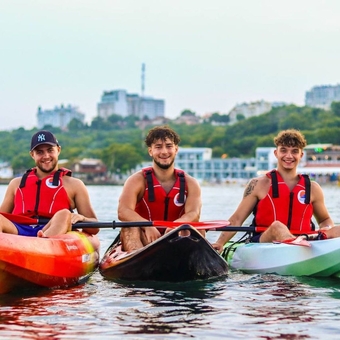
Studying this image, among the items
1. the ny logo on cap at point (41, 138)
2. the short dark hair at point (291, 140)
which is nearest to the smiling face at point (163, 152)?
the ny logo on cap at point (41, 138)

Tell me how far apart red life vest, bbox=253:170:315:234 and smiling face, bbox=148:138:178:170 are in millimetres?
1499

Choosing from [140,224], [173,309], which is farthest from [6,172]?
[173,309]

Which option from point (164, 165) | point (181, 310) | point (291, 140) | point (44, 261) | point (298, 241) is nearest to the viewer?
point (181, 310)

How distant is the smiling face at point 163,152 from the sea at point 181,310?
58.5 inches

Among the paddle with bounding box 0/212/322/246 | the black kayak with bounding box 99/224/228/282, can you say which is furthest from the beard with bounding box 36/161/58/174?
the black kayak with bounding box 99/224/228/282

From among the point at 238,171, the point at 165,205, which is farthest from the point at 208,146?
the point at 165,205

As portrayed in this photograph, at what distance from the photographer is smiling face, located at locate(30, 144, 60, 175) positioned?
9.66 metres

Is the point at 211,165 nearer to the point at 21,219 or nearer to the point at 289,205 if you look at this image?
the point at 289,205

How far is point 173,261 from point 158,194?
120 cm

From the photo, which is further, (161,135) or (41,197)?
(41,197)

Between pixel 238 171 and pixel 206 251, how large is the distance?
143619 millimetres

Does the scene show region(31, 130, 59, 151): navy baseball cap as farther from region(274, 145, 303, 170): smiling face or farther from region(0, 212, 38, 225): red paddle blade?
region(274, 145, 303, 170): smiling face

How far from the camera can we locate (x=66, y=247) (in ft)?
28.9

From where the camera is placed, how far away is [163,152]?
9.59 m
